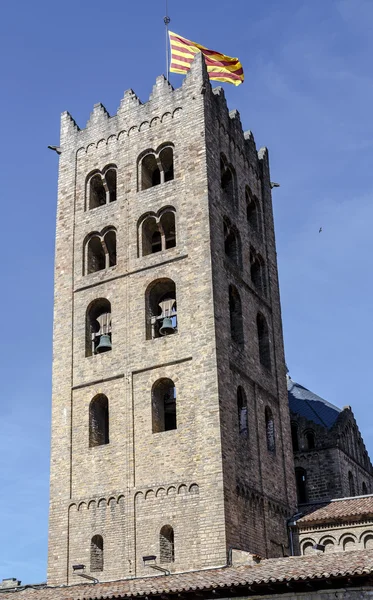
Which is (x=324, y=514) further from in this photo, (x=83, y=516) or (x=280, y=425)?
(x=83, y=516)

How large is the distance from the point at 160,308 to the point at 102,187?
7472 mm

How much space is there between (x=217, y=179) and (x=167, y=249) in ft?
12.0

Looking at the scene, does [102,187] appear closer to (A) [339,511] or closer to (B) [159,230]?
(B) [159,230]

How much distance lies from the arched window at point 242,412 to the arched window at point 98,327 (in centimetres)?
536

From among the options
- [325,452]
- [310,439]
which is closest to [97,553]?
[325,452]

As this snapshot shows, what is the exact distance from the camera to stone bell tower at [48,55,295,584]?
28.9 m

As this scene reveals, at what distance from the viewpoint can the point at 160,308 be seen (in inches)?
1310

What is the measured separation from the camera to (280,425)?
113 feet

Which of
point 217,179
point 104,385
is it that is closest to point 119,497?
point 104,385

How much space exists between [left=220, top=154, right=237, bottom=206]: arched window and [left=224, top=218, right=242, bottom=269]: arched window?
1472 mm

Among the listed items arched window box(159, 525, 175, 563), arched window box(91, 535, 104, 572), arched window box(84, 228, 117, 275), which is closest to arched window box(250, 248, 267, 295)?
arched window box(84, 228, 117, 275)

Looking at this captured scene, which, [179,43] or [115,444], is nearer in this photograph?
[115,444]

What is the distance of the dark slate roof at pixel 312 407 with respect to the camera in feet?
138

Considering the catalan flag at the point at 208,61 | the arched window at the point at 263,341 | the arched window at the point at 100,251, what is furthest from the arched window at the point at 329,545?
the catalan flag at the point at 208,61
